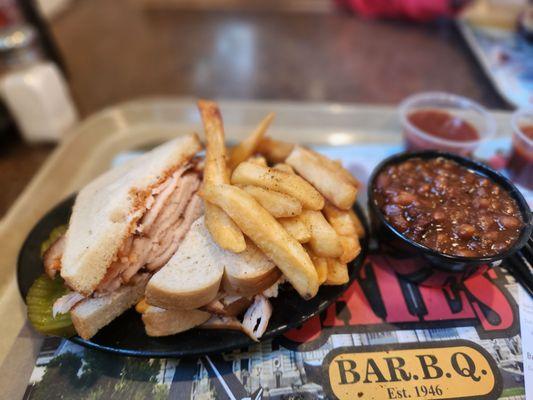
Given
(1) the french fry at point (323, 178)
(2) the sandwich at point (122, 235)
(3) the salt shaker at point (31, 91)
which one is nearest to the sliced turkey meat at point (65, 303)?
(2) the sandwich at point (122, 235)

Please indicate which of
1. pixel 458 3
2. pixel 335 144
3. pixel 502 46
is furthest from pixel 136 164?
pixel 458 3

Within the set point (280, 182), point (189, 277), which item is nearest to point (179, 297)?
point (189, 277)

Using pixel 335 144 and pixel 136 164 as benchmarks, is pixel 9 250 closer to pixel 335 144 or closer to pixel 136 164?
pixel 136 164

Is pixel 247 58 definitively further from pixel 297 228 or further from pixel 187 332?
pixel 187 332

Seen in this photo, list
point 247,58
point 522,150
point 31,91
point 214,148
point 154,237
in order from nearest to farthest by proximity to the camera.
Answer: point 154,237
point 214,148
point 522,150
point 31,91
point 247,58

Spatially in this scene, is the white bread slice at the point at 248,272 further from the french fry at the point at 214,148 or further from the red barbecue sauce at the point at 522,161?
the red barbecue sauce at the point at 522,161
